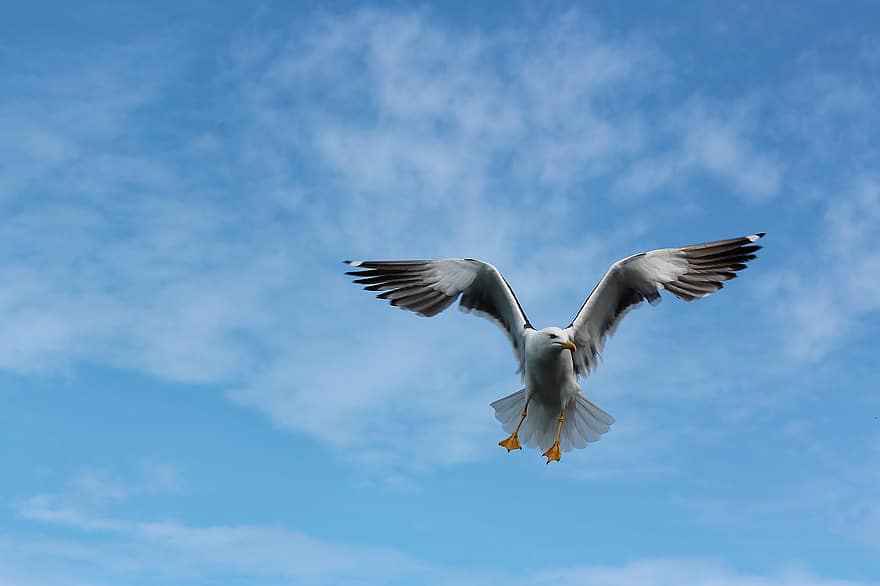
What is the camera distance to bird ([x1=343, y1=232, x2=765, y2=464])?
1630 centimetres

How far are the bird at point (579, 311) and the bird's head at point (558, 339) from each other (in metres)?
0.35

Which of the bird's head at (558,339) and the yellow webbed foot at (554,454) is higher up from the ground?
the bird's head at (558,339)

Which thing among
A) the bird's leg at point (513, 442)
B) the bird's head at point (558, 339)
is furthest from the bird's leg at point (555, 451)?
the bird's head at point (558, 339)

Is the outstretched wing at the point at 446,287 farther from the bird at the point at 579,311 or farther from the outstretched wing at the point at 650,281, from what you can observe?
the outstretched wing at the point at 650,281

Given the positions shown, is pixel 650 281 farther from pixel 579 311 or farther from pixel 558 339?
pixel 558 339

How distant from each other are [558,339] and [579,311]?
110 cm

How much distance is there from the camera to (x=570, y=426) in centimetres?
1711

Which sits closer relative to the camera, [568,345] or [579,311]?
[568,345]

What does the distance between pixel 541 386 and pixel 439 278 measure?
2494 millimetres

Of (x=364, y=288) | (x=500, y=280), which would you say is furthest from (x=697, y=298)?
(x=364, y=288)

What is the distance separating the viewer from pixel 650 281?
16.4 metres

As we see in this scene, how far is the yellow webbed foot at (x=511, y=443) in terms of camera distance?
16.3m

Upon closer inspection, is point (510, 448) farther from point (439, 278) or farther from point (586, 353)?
point (439, 278)

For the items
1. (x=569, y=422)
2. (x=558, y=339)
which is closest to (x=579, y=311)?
(x=558, y=339)
